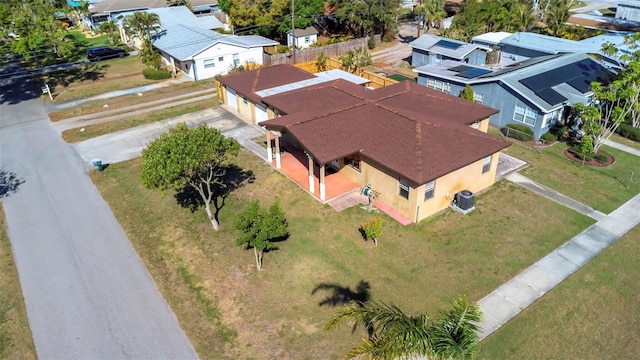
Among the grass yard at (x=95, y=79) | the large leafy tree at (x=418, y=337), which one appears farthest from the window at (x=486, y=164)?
the grass yard at (x=95, y=79)

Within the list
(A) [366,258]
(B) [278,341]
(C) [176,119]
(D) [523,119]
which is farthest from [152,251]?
(D) [523,119]

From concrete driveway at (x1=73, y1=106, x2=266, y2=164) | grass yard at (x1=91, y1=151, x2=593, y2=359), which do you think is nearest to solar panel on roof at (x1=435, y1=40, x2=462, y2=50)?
concrete driveway at (x1=73, y1=106, x2=266, y2=164)

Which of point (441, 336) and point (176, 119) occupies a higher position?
point (441, 336)

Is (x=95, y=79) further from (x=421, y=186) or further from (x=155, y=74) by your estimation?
(x=421, y=186)

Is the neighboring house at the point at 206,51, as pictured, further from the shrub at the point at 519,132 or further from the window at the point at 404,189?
the window at the point at 404,189

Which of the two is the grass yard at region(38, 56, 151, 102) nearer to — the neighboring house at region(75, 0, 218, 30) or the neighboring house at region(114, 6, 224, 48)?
the neighboring house at region(114, 6, 224, 48)

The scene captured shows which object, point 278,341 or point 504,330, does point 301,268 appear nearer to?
point 278,341
